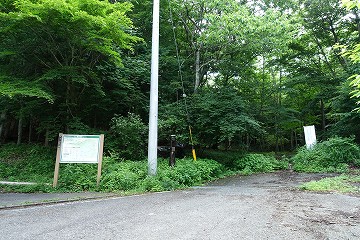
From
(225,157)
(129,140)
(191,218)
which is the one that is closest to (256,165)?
(225,157)

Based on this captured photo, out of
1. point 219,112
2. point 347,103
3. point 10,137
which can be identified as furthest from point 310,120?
point 10,137

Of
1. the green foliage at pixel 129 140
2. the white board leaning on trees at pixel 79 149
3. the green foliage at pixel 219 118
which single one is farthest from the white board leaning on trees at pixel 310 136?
the white board leaning on trees at pixel 79 149

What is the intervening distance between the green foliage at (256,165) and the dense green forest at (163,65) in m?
1.33

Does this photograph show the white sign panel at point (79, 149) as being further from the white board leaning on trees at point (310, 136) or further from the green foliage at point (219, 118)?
the white board leaning on trees at point (310, 136)

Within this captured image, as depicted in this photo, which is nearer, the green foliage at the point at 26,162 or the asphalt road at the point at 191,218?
the asphalt road at the point at 191,218

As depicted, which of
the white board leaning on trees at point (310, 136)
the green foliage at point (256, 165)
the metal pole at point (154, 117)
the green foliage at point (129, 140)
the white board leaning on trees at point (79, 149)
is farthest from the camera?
the white board leaning on trees at point (310, 136)

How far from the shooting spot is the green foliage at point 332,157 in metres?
12.8

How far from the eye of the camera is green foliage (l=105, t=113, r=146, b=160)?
1110cm

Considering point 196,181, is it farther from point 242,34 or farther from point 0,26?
point 0,26

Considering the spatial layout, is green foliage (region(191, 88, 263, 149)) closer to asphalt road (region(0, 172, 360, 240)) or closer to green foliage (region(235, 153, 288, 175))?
green foliage (region(235, 153, 288, 175))

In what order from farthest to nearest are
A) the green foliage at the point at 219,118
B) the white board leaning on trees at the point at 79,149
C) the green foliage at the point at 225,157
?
the green foliage at the point at 225,157, the green foliage at the point at 219,118, the white board leaning on trees at the point at 79,149

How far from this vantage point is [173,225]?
3.95m

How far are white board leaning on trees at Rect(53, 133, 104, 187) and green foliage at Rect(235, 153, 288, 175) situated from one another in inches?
303

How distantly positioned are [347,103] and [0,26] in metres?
16.6
